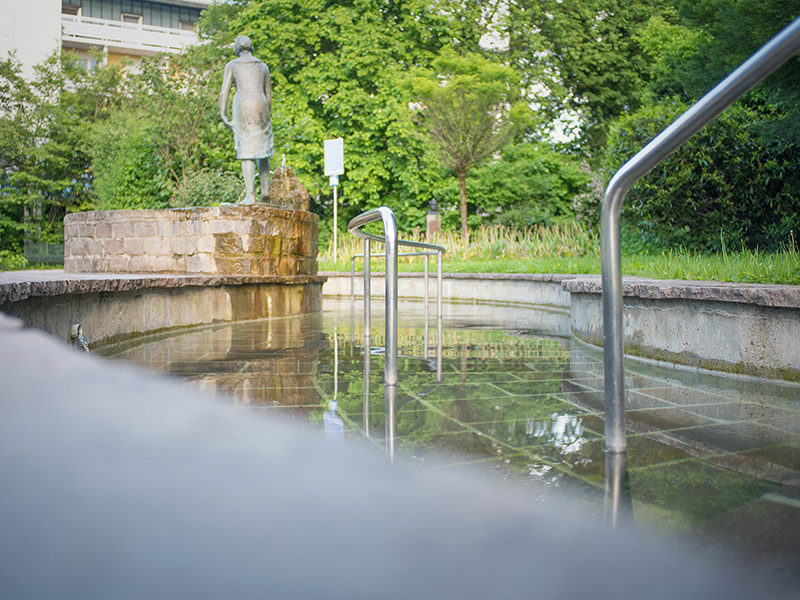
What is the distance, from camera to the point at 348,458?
2.01 m

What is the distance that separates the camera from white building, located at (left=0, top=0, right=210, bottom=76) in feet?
96.2

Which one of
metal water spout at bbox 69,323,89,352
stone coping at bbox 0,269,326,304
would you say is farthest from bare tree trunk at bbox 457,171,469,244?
metal water spout at bbox 69,323,89,352

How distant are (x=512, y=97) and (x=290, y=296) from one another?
12.9 metres

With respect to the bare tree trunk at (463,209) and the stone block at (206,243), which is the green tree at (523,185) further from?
the stone block at (206,243)

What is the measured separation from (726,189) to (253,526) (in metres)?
9.64

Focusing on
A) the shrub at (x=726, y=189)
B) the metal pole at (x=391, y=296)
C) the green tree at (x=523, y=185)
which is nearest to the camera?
the metal pole at (x=391, y=296)

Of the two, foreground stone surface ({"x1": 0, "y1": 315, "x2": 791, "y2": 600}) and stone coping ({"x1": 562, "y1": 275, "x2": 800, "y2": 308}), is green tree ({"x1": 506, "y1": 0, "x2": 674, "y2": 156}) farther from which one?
foreground stone surface ({"x1": 0, "y1": 315, "x2": 791, "y2": 600})

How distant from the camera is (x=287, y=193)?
10.0 m

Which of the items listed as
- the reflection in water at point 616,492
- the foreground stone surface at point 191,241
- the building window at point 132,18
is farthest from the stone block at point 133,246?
the building window at point 132,18

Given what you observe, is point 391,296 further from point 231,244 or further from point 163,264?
point 163,264

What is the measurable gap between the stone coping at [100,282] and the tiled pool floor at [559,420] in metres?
0.49

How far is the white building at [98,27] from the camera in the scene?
29328 mm

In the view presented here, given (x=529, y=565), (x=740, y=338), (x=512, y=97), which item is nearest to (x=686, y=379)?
(x=740, y=338)

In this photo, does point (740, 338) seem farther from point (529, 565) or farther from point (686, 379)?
point (529, 565)
